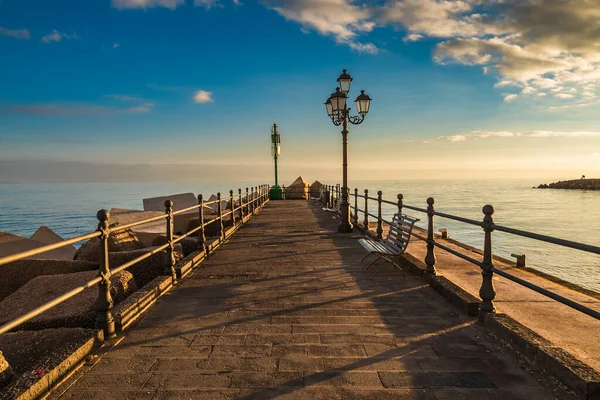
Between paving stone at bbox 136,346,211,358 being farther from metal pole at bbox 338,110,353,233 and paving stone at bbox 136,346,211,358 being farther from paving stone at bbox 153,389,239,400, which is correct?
metal pole at bbox 338,110,353,233

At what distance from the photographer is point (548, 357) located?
120 inches

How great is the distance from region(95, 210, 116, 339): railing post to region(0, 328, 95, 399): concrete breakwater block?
167 mm

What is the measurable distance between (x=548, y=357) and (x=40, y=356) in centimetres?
432

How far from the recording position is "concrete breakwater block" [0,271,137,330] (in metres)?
4.36

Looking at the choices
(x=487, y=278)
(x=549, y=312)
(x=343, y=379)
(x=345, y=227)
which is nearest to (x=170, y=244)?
(x=343, y=379)

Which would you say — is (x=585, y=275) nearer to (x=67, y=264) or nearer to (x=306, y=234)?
(x=306, y=234)

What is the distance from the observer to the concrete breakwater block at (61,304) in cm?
436

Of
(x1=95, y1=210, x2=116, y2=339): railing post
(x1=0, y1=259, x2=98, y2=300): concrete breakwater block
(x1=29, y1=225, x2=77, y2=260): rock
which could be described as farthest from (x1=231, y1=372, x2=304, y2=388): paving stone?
(x1=29, y1=225, x2=77, y2=260): rock

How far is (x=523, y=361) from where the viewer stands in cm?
326

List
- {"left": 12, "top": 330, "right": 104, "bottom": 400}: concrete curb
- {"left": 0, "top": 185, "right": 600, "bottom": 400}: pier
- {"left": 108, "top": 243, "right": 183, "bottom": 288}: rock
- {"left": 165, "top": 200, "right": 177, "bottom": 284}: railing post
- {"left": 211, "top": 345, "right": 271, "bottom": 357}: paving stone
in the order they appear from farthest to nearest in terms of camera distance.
→ {"left": 108, "top": 243, "right": 183, "bottom": 288}: rock → {"left": 165, "top": 200, "right": 177, "bottom": 284}: railing post → {"left": 211, "top": 345, "right": 271, "bottom": 357}: paving stone → {"left": 0, "top": 185, "right": 600, "bottom": 400}: pier → {"left": 12, "top": 330, "right": 104, "bottom": 400}: concrete curb

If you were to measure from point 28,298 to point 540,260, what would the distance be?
97.6 ft

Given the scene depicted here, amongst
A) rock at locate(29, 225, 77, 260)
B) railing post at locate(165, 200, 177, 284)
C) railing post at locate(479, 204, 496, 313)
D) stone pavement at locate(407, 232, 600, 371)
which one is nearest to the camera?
railing post at locate(479, 204, 496, 313)

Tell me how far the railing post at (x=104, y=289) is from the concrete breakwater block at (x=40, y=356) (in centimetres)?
17

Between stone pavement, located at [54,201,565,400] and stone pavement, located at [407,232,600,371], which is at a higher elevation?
stone pavement, located at [54,201,565,400]
